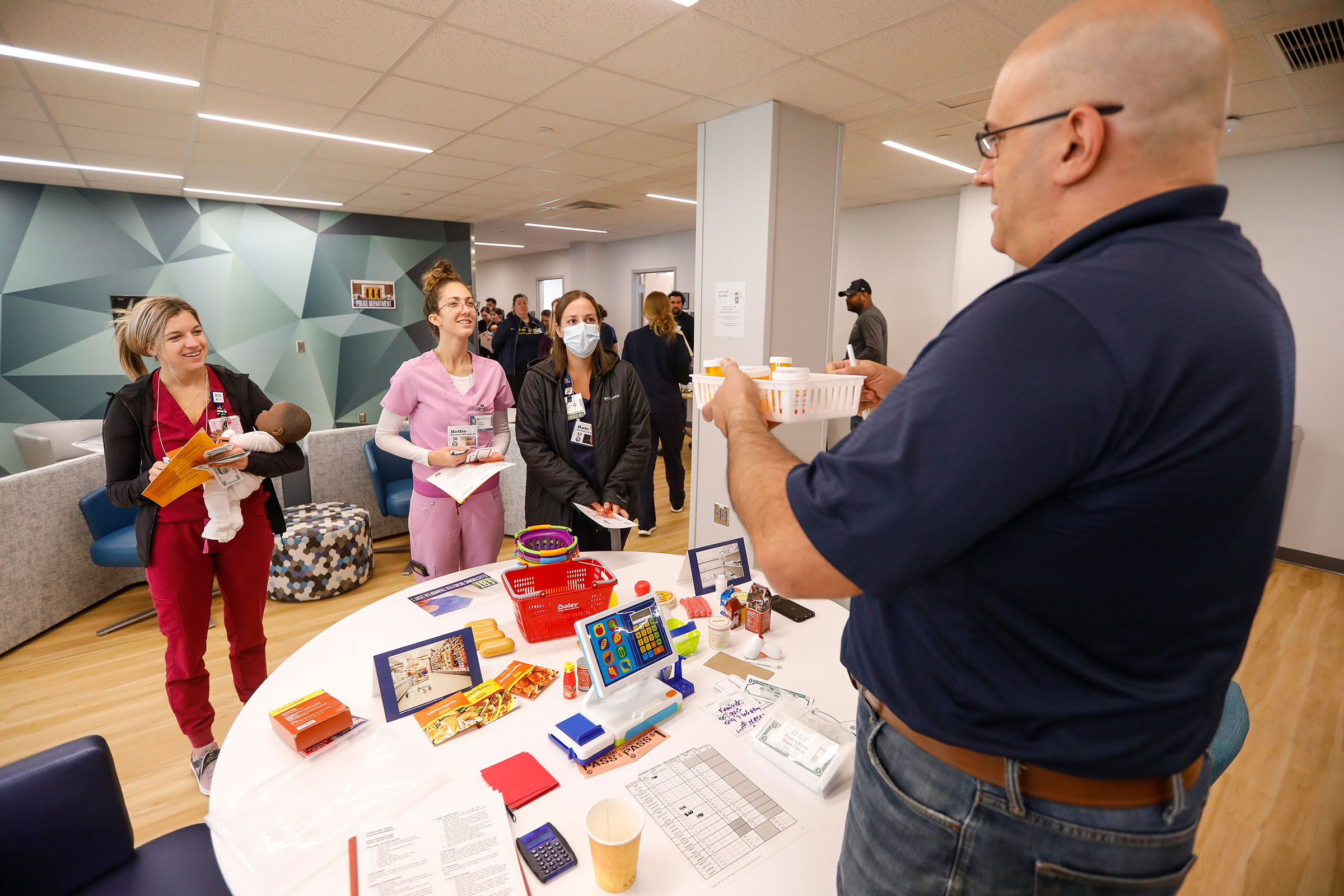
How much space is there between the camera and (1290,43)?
9.14ft

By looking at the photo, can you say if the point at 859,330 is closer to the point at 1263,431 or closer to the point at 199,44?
the point at 199,44

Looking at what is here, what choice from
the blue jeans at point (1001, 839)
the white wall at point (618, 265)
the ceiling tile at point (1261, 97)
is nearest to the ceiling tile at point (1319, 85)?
the ceiling tile at point (1261, 97)

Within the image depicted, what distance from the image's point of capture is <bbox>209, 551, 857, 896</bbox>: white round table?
3.28 feet

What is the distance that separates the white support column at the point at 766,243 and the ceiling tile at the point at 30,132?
13.8 feet

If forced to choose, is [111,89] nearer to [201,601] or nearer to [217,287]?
[201,601]

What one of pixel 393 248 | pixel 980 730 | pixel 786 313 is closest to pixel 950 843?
pixel 980 730

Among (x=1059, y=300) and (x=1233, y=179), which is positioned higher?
(x=1233, y=179)

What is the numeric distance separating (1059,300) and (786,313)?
3.39 m

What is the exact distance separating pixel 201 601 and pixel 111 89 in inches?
120

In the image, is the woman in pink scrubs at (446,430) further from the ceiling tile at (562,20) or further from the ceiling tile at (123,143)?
the ceiling tile at (123,143)

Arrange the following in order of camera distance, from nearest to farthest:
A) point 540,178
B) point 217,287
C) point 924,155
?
point 924,155 → point 540,178 → point 217,287

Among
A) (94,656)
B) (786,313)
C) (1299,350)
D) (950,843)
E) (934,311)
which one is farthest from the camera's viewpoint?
(934,311)

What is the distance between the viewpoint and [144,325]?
6.85 feet

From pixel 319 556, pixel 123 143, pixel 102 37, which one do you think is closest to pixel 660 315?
pixel 319 556
